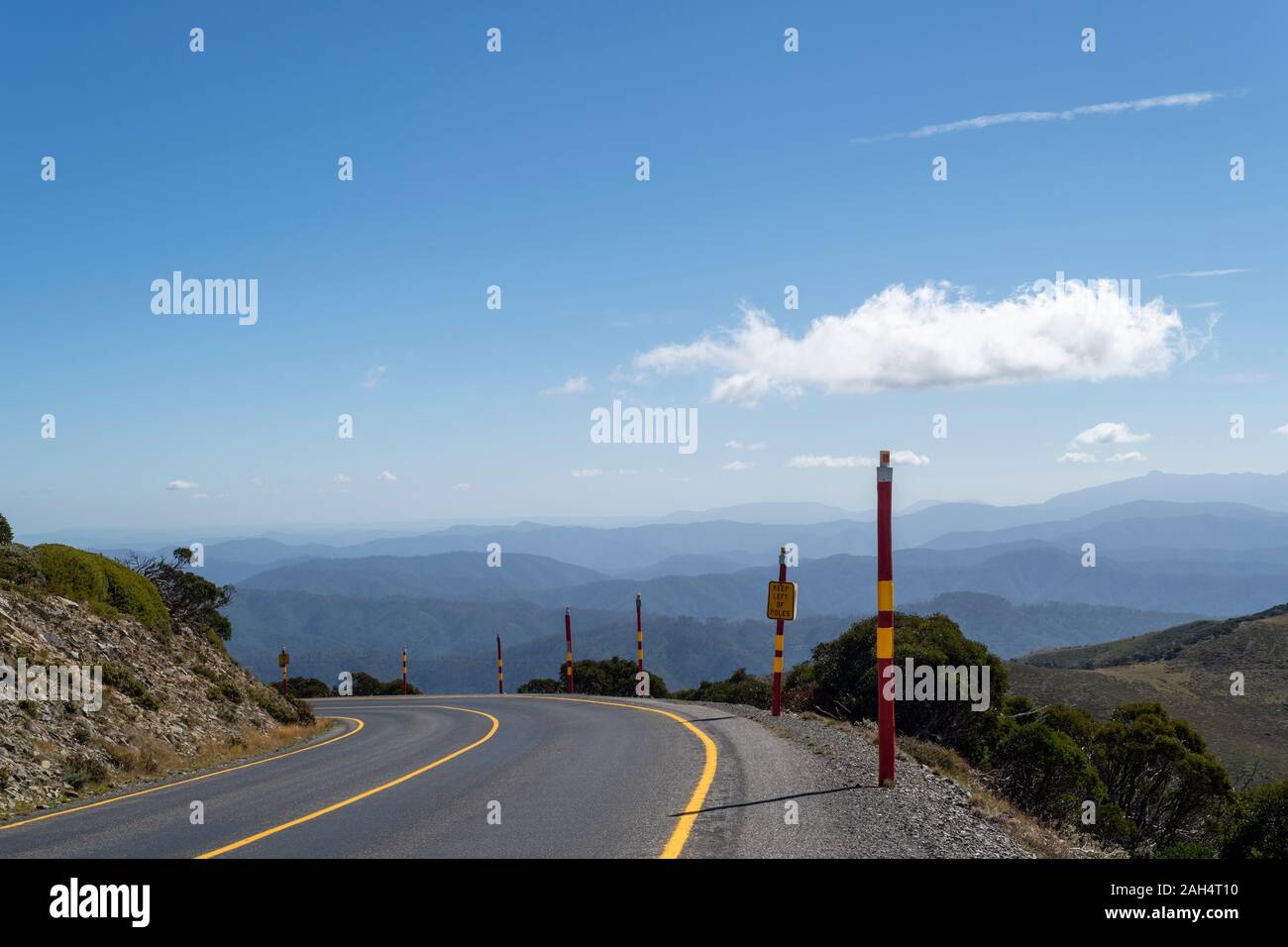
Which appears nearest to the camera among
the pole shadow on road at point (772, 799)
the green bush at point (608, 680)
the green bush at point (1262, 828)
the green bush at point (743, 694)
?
the pole shadow on road at point (772, 799)

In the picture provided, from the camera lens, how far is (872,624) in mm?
20688

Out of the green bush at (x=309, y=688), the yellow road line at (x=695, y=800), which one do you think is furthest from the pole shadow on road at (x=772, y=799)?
the green bush at (x=309, y=688)

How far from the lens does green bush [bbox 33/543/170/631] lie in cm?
1992

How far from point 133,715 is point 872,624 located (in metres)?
15.9

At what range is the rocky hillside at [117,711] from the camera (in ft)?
40.7

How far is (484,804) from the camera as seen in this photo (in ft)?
28.8

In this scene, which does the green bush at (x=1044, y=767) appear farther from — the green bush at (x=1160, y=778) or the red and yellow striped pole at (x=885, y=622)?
the red and yellow striped pole at (x=885, y=622)

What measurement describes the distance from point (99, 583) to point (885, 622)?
66.0 ft

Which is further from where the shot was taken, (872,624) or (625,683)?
(625,683)

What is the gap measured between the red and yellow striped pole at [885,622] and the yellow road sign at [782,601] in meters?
5.99

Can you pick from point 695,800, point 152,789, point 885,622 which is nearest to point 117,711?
point 152,789
